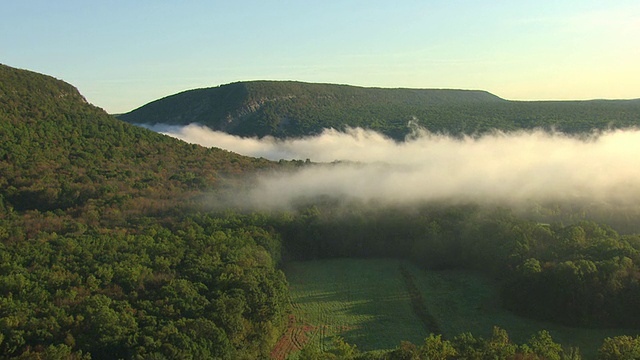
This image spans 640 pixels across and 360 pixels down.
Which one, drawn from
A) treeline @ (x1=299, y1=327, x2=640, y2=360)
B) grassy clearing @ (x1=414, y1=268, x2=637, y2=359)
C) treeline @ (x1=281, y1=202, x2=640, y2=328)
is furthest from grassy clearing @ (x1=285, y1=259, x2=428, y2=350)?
treeline @ (x1=299, y1=327, x2=640, y2=360)

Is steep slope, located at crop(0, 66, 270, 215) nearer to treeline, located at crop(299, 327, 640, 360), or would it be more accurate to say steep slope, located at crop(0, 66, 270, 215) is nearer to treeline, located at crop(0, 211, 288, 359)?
treeline, located at crop(0, 211, 288, 359)

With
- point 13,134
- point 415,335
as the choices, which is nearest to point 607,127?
point 415,335

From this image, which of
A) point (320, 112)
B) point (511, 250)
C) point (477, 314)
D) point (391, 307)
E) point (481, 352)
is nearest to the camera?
point (481, 352)

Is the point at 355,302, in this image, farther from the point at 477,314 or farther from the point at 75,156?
the point at 75,156

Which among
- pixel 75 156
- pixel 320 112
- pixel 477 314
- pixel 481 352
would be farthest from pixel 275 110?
pixel 481 352

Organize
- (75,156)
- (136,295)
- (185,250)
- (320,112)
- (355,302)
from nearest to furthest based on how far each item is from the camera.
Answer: (136,295), (185,250), (355,302), (75,156), (320,112)

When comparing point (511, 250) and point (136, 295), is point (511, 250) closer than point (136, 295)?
No
